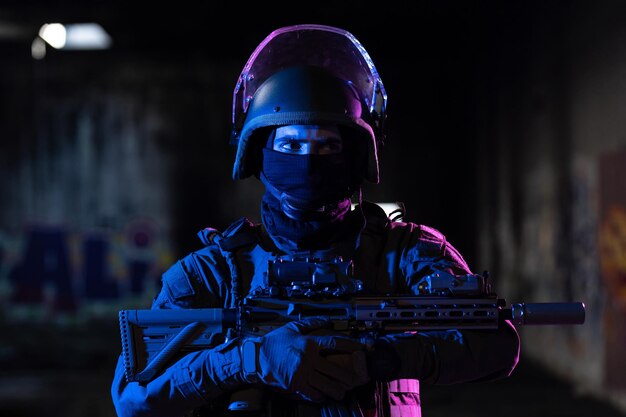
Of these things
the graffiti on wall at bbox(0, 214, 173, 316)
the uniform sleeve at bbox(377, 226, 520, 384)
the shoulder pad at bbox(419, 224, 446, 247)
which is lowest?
the graffiti on wall at bbox(0, 214, 173, 316)

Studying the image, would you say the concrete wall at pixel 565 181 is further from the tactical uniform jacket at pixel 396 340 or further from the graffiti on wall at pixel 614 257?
the tactical uniform jacket at pixel 396 340

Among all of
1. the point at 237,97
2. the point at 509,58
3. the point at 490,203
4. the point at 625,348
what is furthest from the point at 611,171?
the point at 237,97

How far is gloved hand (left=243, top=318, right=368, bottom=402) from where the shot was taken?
157cm

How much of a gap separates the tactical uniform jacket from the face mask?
104 millimetres

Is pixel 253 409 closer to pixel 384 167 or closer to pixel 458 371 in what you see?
pixel 458 371

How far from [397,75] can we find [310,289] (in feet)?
27.5

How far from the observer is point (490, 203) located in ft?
31.9

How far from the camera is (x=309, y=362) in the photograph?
1.56 m

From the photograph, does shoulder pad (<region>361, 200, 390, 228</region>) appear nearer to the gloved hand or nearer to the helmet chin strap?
the helmet chin strap

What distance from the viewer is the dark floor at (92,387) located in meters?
6.51

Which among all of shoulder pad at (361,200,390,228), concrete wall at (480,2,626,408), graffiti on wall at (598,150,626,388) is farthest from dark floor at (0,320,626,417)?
shoulder pad at (361,200,390,228)

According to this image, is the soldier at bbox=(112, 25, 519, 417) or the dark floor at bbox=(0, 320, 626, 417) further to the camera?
the dark floor at bbox=(0, 320, 626, 417)

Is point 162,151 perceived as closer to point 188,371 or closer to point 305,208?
point 305,208

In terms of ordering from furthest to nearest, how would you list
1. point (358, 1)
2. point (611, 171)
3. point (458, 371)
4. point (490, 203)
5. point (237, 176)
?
point (490, 203) → point (358, 1) → point (611, 171) → point (237, 176) → point (458, 371)
